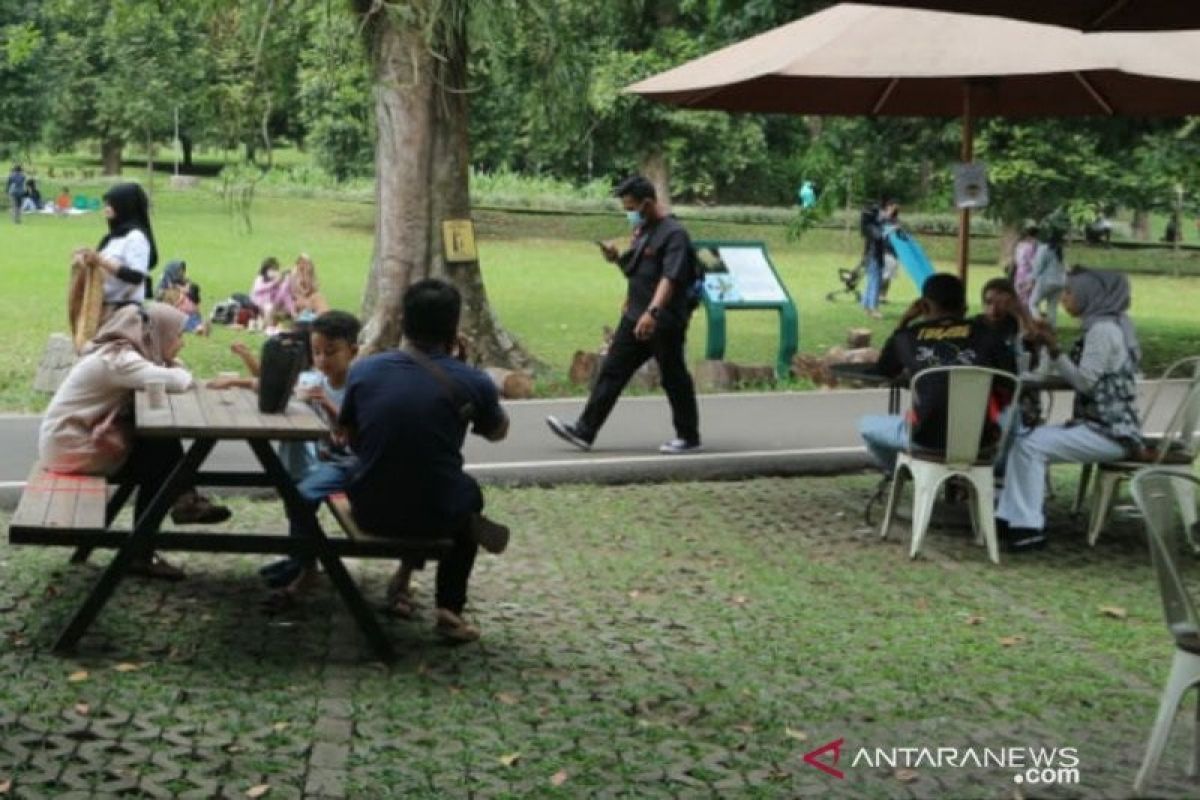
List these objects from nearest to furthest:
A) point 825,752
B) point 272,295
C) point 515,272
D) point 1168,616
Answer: point 1168,616 < point 825,752 < point 272,295 < point 515,272

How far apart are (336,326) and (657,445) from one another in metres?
5.27

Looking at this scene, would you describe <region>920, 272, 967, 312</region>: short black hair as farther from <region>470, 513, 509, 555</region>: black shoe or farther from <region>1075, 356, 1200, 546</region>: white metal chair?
<region>470, 513, 509, 555</region>: black shoe

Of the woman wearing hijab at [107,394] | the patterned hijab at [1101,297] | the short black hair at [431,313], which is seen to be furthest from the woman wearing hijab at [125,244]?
the patterned hijab at [1101,297]

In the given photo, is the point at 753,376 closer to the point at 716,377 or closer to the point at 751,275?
the point at 716,377

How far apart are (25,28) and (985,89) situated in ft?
45.3

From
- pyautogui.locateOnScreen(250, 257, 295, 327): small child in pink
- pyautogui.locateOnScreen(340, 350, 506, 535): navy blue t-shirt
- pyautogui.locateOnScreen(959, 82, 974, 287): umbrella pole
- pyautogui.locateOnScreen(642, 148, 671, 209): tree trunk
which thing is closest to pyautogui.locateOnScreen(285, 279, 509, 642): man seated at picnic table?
pyautogui.locateOnScreen(340, 350, 506, 535): navy blue t-shirt

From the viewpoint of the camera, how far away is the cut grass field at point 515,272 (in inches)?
813

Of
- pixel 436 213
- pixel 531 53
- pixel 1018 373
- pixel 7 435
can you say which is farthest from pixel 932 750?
pixel 531 53

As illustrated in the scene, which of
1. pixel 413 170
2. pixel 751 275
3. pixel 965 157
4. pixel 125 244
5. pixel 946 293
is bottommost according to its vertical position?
pixel 751 275

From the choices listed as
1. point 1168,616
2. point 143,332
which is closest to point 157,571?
point 143,332

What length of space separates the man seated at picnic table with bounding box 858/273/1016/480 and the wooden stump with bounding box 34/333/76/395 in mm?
7698

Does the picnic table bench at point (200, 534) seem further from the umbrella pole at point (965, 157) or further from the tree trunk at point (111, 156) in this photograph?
the tree trunk at point (111, 156)

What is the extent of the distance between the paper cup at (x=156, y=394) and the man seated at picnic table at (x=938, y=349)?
12.3ft

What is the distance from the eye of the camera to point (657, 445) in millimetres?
12461
